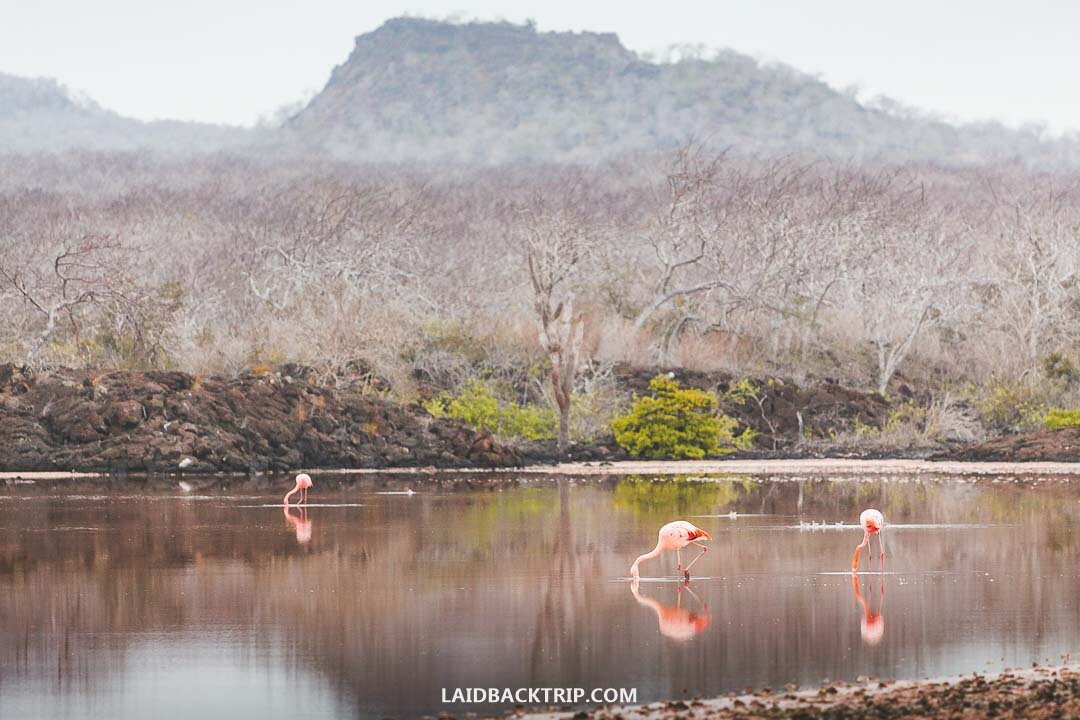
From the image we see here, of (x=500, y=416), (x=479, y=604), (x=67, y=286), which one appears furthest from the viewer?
(x=67, y=286)

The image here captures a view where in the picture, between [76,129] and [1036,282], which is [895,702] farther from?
[76,129]

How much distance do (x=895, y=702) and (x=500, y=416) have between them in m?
31.3

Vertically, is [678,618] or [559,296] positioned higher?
[559,296]

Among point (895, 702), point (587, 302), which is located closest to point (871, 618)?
point (895, 702)

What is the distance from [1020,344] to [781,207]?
64.3ft

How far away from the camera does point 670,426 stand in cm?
3759

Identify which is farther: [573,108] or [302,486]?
[573,108]

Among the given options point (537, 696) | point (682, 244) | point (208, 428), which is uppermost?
point (682, 244)

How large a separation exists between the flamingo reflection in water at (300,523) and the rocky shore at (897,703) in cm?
1038

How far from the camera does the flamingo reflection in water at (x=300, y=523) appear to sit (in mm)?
19859

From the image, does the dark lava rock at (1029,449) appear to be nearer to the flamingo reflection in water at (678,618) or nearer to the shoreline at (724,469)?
the shoreline at (724,469)

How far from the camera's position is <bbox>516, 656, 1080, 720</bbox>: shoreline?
28.9 feet

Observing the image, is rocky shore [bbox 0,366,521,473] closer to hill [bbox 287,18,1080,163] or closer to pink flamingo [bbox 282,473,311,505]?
pink flamingo [bbox 282,473,311,505]

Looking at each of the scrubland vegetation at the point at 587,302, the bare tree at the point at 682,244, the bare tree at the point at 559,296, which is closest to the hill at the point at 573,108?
the scrubland vegetation at the point at 587,302
